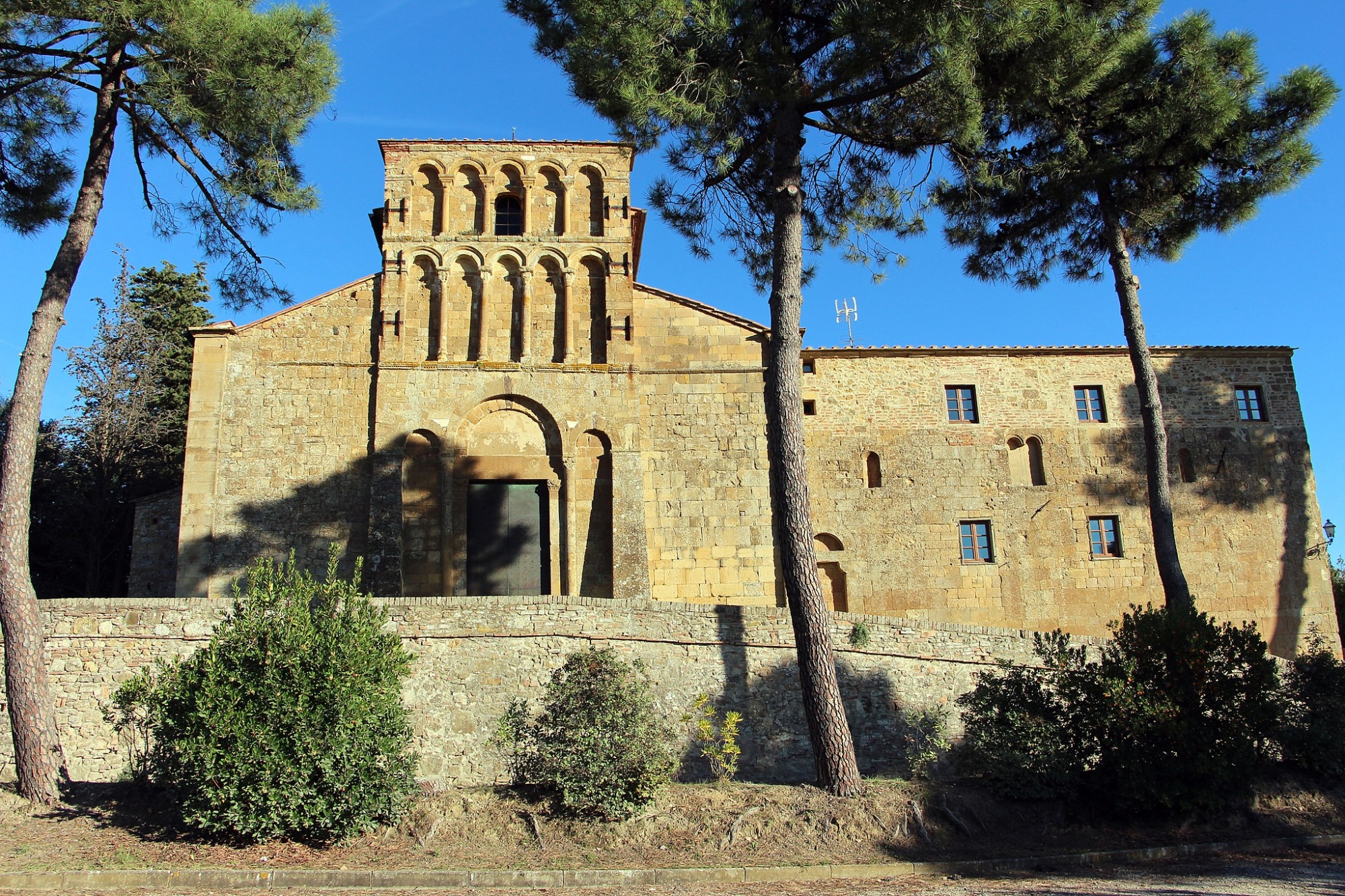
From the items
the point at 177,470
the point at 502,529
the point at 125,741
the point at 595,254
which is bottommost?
the point at 125,741

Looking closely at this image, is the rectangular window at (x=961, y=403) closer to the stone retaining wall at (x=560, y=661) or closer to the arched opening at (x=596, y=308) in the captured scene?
the arched opening at (x=596, y=308)

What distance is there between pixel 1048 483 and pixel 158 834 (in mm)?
18583

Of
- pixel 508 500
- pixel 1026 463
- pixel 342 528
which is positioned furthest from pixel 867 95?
pixel 342 528

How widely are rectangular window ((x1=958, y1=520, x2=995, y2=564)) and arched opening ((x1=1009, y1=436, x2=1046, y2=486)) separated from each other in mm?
1280

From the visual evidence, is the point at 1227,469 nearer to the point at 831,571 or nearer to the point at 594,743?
the point at 831,571

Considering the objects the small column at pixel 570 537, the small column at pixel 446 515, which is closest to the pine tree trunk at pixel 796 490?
the small column at pixel 570 537

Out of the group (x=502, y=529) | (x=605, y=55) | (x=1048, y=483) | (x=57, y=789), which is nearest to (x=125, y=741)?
(x=57, y=789)

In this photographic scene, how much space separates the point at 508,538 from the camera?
62.7 feet

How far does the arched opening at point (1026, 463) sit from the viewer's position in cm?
2247

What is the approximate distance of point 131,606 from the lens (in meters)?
13.6

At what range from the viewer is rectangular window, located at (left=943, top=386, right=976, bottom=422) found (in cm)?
2277

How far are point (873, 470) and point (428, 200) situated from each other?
11.3m

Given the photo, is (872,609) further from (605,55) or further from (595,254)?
(605,55)

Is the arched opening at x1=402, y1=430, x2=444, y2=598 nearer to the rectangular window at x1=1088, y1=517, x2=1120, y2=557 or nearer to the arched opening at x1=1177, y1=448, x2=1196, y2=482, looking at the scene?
the rectangular window at x1=1088, y1=517, x2=1120, y2=557
